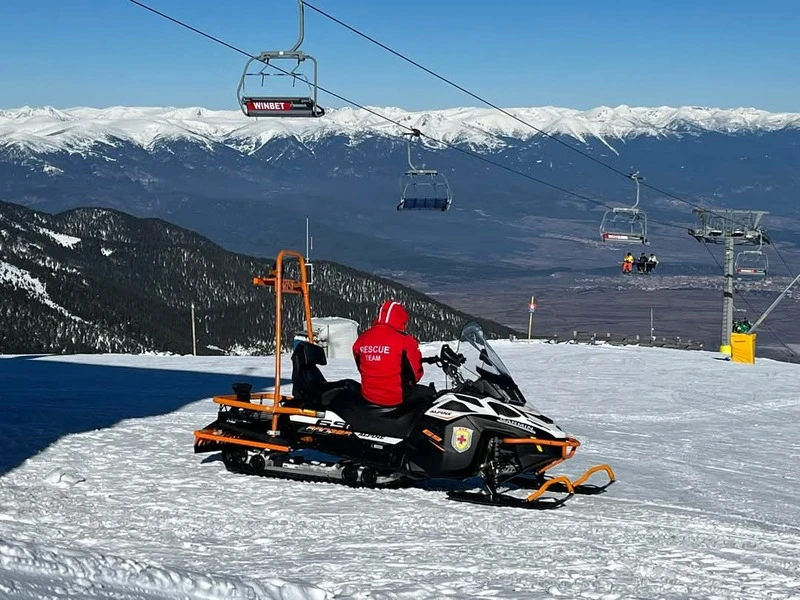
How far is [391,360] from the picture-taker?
9.22 meters

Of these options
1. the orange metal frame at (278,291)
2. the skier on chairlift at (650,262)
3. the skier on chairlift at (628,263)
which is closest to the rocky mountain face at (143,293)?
the skier on chairlift at (628,263)

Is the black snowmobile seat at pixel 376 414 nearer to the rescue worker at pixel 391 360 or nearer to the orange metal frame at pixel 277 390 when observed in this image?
the rescue worker at pixel 391 360

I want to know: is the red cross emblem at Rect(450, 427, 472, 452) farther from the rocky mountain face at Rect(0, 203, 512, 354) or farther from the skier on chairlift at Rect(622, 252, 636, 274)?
the rocky mountain face at Rect(0, 203, 512, 354)

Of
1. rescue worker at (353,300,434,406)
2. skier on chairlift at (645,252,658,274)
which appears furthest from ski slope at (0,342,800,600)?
skier on chairlift at (645,252,658,274)

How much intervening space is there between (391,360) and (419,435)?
26.9 inches

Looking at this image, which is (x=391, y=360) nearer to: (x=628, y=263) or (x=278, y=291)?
(x=278, y=291)

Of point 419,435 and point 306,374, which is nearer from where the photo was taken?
point 419,435

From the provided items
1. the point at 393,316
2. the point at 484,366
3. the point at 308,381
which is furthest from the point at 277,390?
the point at 484,366

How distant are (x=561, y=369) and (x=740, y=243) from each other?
2544cm

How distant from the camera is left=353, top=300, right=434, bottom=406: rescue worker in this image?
9.20m

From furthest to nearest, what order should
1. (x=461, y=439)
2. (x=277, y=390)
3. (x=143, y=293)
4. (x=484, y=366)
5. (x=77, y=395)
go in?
(x=143, y=293)
(x=77, y=395)
(x=277, y=390)
(x=484, y=366)
(x=461, y=439)

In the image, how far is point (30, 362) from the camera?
22312mm

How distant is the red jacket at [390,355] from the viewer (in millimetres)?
9203

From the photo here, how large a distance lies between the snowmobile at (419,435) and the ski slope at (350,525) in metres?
0.20
